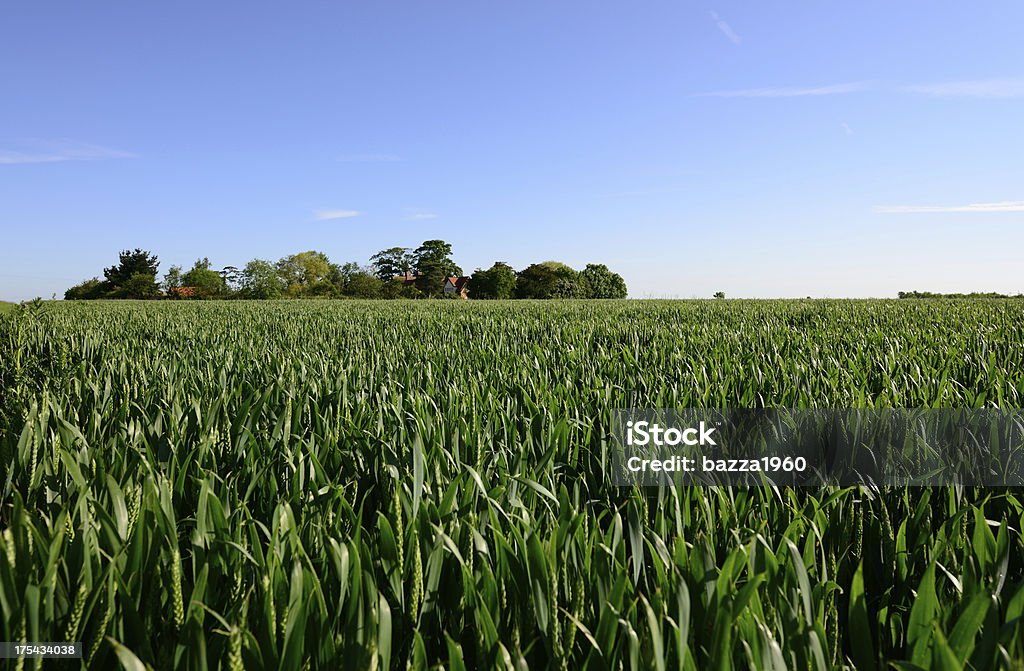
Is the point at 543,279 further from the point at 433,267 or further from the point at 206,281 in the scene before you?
the point at 206,281

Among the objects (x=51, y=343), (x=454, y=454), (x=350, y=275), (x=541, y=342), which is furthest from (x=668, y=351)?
(x=350, y=275)

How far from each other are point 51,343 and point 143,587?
168 inches

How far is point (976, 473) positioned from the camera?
1.77 metres

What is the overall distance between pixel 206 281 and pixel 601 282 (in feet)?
148

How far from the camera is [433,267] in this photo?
7944 centimetres

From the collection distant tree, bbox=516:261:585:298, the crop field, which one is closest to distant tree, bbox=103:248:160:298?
distant tree, bbox=516:261:585:298

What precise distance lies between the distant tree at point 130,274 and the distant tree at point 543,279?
40.5 meters
